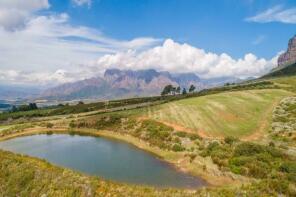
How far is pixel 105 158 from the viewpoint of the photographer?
5984cm

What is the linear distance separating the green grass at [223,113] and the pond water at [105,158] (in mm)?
20699

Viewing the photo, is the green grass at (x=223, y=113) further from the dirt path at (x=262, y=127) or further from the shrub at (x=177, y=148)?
the shrub at (x=177, y=148)

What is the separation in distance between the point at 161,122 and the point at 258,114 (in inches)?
1192

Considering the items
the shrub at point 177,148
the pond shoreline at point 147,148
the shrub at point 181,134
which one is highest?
the shrub at point 181,134

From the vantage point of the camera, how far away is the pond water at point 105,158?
45281 mm

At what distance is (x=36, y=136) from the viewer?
92.1 meters

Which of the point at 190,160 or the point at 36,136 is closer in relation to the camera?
the point at 190,160

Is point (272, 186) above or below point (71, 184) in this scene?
below

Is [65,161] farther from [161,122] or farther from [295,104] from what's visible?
[295,104]

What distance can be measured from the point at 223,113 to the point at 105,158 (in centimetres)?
4557

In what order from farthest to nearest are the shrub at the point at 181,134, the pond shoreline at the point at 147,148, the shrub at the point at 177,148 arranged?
the shrub at the point at 181,134, the shrub at the point at 177,148, the pond shoreline at the point at 147,148

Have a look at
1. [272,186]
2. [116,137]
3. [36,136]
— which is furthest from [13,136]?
[272,186]

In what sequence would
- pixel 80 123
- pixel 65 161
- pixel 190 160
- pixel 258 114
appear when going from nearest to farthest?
pixel 190 160, pixel 65 161, pixel 258 114, pixel 80 123

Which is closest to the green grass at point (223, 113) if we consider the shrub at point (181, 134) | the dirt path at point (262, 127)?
the dirt path at point (262, 127)
